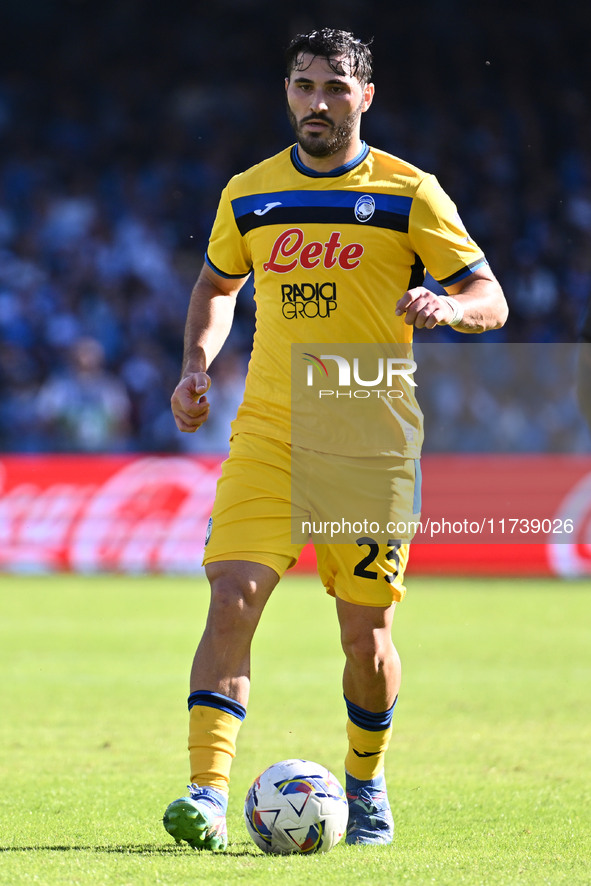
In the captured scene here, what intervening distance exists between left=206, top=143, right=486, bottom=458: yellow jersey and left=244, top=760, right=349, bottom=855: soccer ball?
3.60 ft

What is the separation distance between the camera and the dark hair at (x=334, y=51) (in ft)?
14.7

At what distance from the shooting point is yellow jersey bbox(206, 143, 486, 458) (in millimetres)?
4465

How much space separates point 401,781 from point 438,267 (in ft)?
7.49

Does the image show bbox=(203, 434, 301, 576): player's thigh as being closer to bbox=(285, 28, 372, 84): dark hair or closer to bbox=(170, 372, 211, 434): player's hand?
bbox=(170, 372, 211, 434): player's hand

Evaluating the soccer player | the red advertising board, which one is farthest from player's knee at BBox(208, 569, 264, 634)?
the red advertising board

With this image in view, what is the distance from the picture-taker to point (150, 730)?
671 cm

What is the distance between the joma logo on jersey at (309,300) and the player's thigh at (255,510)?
447mm

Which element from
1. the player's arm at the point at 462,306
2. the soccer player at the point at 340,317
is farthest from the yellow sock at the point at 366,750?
the player's arm at the point at 462,306

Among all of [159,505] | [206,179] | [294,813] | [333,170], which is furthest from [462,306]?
[206,179]

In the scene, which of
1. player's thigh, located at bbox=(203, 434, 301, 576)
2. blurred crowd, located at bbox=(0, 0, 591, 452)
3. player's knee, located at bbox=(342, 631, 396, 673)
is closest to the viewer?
player's thigh, located at bbox=(203, 434, 301, 576)

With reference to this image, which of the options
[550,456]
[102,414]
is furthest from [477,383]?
A: [102,414]

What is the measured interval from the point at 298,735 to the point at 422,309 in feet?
10.2

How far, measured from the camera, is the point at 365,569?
4.39 m

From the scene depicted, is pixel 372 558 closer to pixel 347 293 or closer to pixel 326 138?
pixel 347 293
